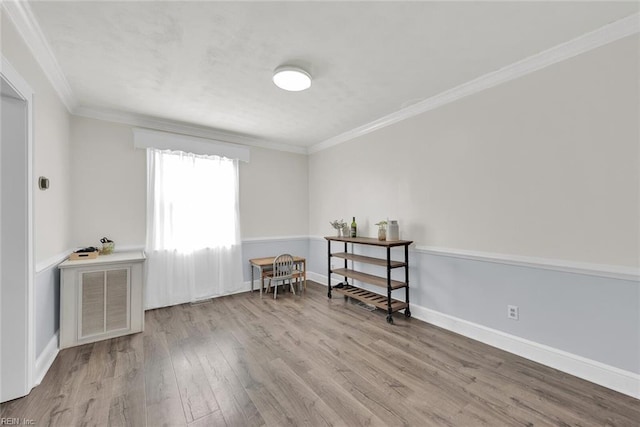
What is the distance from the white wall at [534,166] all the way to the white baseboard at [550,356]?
2.62 ft

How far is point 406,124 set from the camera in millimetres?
3393

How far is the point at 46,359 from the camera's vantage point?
226cm

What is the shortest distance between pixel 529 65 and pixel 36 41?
403 cm

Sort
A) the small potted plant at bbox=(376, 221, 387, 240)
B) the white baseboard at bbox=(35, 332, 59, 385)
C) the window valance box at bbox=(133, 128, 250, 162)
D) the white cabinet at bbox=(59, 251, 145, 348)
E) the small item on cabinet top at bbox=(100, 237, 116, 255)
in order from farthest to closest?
the window valance box at bbox=(133, 128, 250, 162) < the small potted plant at bbox=(376, 221, 387, 240) < the small item on cabinet top at bbox=(100, 237, 116, 255) < the white cabinet at bbox=(59, 251, 145, 348) < the white baseboard at bbox=(35, 332, 59, 385)

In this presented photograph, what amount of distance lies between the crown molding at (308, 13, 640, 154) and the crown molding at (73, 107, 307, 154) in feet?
7.14

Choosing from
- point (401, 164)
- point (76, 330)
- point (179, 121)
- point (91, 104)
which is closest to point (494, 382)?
point (401, 164)

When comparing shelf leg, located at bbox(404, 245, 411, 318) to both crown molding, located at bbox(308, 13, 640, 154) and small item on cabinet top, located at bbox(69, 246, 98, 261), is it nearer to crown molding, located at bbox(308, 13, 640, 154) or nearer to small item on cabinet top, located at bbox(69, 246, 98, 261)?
crown molding, located at bbox(308, 13, 640, 154)

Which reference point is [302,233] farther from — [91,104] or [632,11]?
[632,11]

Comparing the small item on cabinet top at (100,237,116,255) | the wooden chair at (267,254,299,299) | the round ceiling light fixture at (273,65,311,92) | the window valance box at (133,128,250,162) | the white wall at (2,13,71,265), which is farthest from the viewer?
the wooden chair at (267,254,299,299)

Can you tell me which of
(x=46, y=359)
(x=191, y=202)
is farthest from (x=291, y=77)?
(x=46, y=359)

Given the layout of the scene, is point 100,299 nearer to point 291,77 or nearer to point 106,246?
point 106,246

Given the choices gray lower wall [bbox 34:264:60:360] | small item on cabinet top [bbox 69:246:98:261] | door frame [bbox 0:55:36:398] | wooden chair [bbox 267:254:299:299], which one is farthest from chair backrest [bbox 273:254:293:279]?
door frame [bbox 0:55:36:398]

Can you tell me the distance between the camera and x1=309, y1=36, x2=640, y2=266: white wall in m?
1.92

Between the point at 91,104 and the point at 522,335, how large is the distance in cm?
530
